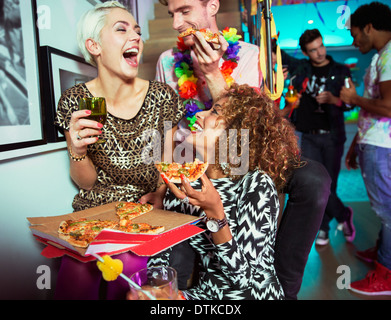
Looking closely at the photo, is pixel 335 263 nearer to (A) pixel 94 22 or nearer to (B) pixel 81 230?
(B) pixel 81 230

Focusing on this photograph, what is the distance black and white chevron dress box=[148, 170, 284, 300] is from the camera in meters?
1.12

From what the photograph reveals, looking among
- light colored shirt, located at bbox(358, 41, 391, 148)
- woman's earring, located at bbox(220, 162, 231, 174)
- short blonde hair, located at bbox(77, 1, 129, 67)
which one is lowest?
woman's earring, located at bbox(220, 162, 231, 174)

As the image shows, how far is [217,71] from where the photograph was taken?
1.75 meters

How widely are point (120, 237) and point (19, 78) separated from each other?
76cm

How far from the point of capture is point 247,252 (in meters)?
1.15

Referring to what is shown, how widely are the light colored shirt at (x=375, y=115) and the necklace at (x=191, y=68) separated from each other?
→ 0.99m

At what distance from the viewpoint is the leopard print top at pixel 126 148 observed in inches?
56.0

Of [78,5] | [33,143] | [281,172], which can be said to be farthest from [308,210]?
[78,5]

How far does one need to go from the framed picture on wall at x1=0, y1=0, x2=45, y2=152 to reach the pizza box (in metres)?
0.34

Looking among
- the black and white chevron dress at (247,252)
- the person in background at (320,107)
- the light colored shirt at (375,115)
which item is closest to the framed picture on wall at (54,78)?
the black and white chevron dress at (247,252)

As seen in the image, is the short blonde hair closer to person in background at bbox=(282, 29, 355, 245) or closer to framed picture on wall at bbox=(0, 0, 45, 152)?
framed picture on wall at bbox=(0, 0, 45, 152)

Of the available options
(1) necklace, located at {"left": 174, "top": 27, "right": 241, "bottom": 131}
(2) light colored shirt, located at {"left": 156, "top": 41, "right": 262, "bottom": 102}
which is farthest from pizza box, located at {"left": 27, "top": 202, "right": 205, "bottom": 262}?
(2) light colored shirt, located at {"left": 156, "top": 41, "right": 262, "bottom": 102}

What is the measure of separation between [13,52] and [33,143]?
36 cm
